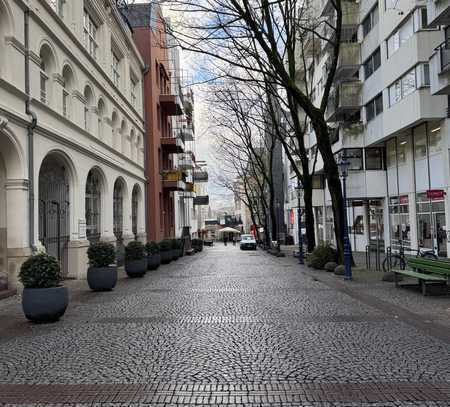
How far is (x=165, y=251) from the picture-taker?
1072 inches

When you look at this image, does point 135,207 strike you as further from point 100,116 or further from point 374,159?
point 374,159

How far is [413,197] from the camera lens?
2509 cm

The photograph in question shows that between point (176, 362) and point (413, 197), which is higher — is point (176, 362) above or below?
below

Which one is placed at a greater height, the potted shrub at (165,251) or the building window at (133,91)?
the building window at (133,91)

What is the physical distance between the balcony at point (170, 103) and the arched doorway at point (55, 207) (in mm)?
21515

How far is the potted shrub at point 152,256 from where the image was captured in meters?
21.8

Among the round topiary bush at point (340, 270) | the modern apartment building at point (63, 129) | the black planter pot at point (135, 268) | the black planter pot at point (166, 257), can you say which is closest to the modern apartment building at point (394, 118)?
the round topiary bush at point (340, 270)

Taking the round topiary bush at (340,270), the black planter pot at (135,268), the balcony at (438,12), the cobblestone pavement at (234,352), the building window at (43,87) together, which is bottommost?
the cobblestone pavement at (234,352)

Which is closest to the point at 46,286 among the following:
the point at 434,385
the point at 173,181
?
the point at 434,385

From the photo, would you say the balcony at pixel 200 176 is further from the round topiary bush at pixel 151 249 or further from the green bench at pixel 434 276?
the green bench at pixel 434 276

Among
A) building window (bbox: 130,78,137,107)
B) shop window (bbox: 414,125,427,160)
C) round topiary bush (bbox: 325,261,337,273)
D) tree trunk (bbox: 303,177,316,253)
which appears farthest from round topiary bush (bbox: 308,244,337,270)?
building window (bbox: 130,78,137,107)

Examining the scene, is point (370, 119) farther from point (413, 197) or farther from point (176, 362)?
point (176, 362)

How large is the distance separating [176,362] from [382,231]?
85.8 feet

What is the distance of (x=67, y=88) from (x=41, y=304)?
1159 cm
